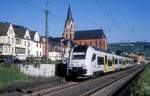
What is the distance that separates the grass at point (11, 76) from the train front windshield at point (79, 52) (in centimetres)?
498

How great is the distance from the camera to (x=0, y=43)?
85500mm

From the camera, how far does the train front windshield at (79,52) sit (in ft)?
116

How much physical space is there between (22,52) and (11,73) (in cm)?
6100

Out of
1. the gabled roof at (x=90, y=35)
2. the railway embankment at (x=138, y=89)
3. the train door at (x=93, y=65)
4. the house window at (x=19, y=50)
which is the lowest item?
the railway embankment at (x=138, y=89)

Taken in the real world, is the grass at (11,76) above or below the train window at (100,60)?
below

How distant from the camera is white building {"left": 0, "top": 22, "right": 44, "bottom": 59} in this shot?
85000mm

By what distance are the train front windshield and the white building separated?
140ft

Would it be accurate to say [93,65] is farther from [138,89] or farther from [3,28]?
[3,28]

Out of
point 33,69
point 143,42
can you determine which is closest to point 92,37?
point 143,42

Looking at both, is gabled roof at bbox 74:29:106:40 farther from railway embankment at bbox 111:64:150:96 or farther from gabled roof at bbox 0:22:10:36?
railway embankment at bbox 111:64:150:96

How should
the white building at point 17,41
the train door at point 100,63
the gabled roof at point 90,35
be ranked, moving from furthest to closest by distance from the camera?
the gabled roof at point 90,35 < the white building at point 17,41 < the train door at point 100,63

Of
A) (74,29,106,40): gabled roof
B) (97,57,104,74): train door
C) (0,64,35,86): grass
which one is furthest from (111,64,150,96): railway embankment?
(74,29,106,40): gabled roof

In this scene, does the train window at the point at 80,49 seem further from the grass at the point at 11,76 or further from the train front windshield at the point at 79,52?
the grass at the point at 11,76

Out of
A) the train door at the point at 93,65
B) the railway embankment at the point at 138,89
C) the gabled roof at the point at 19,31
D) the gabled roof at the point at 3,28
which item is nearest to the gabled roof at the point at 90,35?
the gabled roof at the point at 19,31
